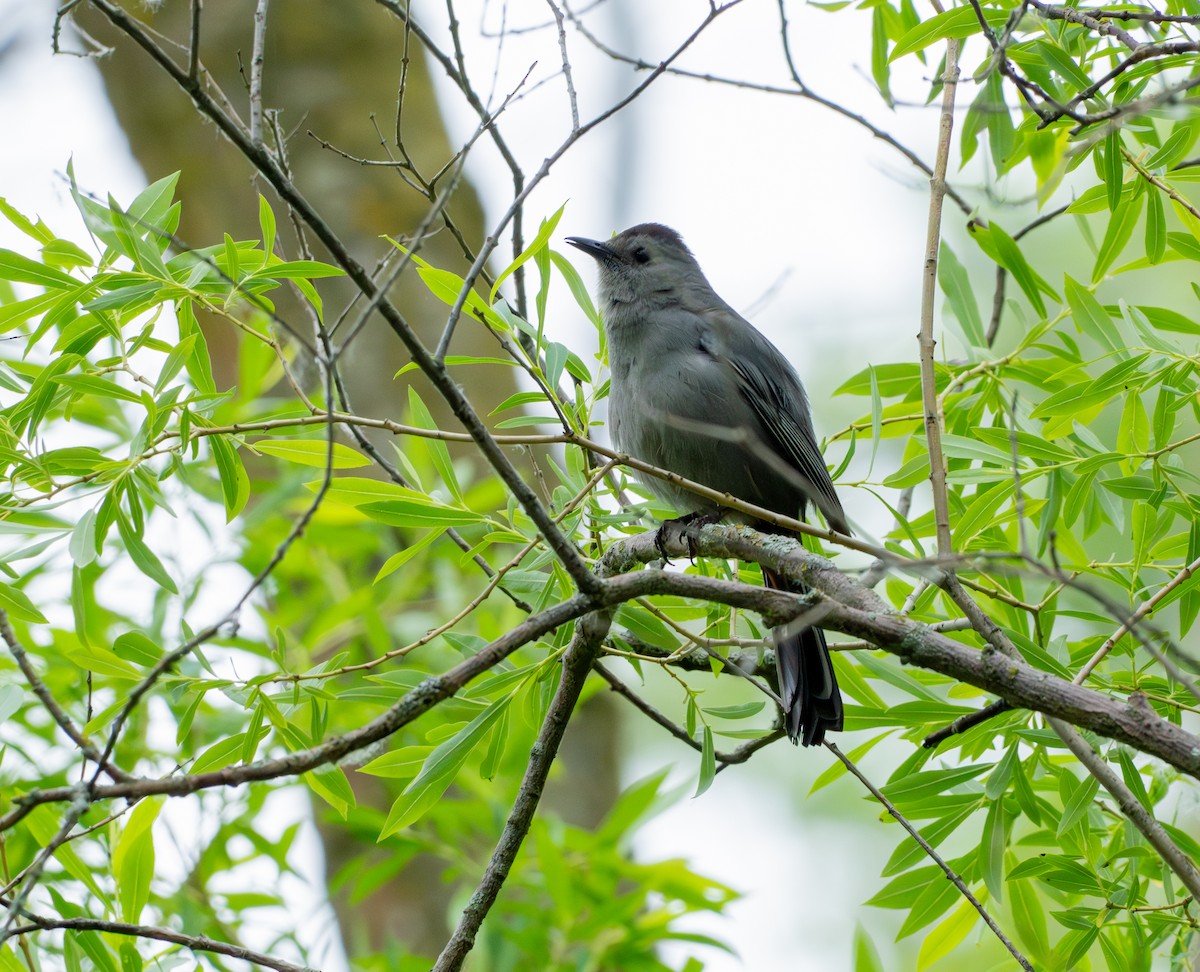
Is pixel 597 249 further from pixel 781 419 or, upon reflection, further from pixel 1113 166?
pixel 1113 166

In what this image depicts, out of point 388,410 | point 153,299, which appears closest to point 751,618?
point 153,299

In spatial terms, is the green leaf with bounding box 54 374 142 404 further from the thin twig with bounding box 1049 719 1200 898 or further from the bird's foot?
the thin twig with bounding box 1049 719 1200 898

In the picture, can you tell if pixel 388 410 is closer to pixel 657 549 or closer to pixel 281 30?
pixel 281 30

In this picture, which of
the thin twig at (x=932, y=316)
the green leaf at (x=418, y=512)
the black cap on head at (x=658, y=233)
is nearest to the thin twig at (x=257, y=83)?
the green leaf at (x=418, y=512)

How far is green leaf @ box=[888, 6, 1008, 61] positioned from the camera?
2.68 m

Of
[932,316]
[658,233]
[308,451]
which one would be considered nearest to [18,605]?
[308,451]

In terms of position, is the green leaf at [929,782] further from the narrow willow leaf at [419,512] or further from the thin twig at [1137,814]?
the narrow willow leaf at [419,512]

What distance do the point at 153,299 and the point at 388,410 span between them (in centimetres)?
311

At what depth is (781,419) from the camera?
13.6 feet

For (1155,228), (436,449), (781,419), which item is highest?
(781,419)

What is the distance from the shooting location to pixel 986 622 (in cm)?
197

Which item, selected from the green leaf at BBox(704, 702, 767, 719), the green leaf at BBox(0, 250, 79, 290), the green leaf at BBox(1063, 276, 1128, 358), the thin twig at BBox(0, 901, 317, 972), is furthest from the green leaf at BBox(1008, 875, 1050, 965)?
the green leaf at BBox(0, 250, 79, 290)

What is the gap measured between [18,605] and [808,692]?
6.33ft

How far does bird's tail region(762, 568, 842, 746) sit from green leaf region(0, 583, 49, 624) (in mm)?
1766
